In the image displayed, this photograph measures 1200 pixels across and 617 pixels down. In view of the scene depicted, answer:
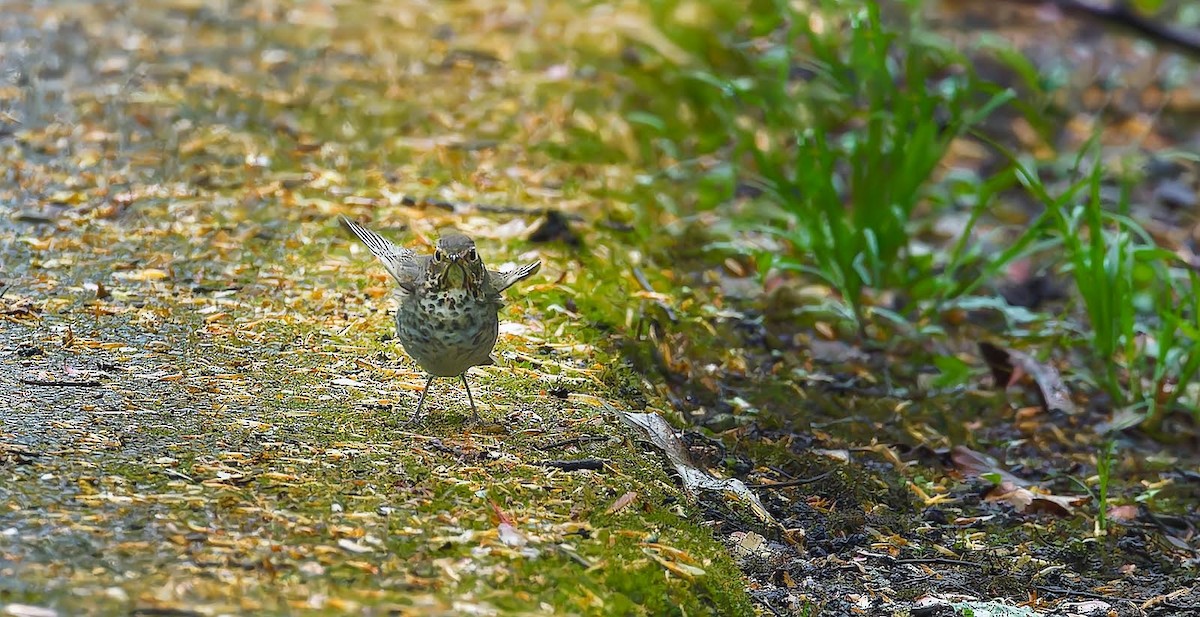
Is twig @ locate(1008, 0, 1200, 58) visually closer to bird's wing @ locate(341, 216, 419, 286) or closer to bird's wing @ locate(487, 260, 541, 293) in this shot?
bird's wing @ locate(487, 260, 541, 293)

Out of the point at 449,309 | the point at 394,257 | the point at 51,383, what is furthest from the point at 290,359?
the point at 449,309

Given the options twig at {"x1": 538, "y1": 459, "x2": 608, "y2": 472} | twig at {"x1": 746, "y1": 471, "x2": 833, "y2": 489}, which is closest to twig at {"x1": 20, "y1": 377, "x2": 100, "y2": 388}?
twig at {"x1": 538, "y1": 459, "x2": 608, "y2": 472}

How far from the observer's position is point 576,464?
3070 millimetres

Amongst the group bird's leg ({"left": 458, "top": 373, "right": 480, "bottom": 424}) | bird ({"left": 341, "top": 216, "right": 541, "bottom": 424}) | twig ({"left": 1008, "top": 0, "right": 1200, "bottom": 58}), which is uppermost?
twig ({"left": 1008, "top": 0, "right": 1200, "bottom": 58})

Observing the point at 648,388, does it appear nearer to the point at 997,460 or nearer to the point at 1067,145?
the point at 997,460

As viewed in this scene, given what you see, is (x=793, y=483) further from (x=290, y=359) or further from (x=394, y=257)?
(x=290, y=359)

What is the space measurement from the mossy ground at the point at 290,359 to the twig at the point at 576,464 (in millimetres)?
23

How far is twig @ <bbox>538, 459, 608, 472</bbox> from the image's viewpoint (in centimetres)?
305

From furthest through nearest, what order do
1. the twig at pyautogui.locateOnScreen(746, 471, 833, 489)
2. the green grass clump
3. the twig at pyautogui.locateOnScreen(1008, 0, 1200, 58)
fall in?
1. the twig at pyautogui.locateOnScreen(1008, 0, 1200, 58)
2. the green grass clump
3. the twig at pyautogui.locateOnScreen(746, 471, 833, 489)

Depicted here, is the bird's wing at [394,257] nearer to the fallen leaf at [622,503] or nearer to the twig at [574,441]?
the twig at [574,441]

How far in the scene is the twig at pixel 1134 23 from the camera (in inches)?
253

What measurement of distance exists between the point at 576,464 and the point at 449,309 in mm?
451

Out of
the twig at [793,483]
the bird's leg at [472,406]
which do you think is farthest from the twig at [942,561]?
the bird's leg at [472,406]

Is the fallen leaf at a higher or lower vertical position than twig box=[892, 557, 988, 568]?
higher
